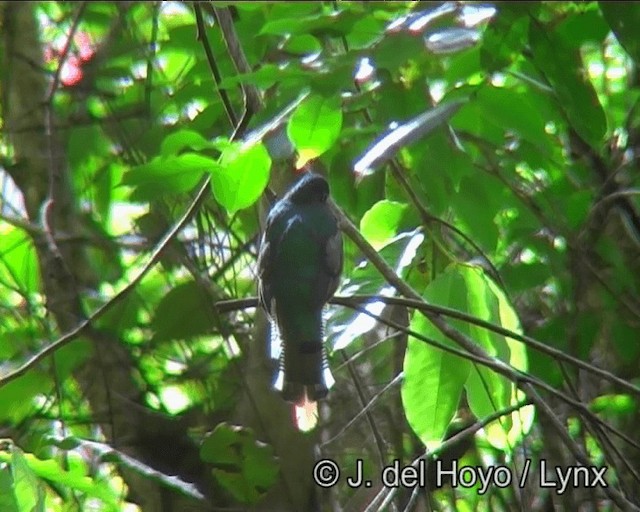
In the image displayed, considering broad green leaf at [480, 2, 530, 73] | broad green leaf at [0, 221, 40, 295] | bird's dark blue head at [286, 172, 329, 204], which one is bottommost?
bird's dark blue head at [286, 172, 329, 204]

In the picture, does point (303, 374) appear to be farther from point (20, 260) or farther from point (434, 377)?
point (20, 260)

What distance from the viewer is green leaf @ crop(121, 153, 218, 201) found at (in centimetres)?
68

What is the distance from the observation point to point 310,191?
713mm

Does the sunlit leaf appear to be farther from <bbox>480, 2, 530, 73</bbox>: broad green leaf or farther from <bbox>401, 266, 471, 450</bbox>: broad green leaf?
<bbox>401, 266, 471, 450</bbox>: broad green leaf

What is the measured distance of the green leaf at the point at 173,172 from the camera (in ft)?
2.23

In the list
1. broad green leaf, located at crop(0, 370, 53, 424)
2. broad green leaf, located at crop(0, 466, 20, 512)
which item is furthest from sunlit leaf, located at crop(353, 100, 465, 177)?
broad green leaf, located at crop(0, 370, 53, 424)

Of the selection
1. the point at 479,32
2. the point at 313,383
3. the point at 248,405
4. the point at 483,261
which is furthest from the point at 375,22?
the point at 248,405

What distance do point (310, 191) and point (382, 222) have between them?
0.51 feet

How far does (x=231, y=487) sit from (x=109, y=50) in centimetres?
50

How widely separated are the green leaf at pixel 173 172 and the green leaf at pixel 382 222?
207 mm

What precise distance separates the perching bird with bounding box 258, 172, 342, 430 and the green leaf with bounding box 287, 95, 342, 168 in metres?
0.06

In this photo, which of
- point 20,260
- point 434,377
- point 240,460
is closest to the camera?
point 434,377

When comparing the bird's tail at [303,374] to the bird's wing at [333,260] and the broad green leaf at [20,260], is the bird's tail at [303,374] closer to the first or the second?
the bird's wing at [333,260]

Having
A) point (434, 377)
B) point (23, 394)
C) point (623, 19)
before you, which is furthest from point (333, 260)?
point (23, 394)
